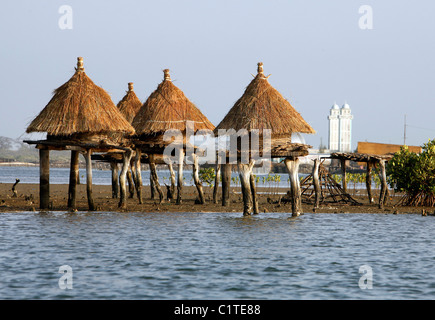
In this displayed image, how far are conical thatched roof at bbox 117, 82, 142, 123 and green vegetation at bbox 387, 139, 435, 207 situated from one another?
13866 millimetres

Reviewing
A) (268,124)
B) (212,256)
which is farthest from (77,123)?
(212,256)

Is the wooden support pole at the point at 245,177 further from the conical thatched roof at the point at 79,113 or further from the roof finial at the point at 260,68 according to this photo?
the conical thatched roof at the point at 79,113

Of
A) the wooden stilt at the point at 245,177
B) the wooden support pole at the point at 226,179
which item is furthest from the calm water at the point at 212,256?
the wooden support pole at the point at 226,179

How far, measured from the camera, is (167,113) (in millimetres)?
30719

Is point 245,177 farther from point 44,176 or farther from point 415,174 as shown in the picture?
point 415,174

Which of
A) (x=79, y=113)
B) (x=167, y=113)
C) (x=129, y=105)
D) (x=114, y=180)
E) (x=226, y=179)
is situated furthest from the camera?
(x=114, y=180)

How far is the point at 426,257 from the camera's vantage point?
18234mm

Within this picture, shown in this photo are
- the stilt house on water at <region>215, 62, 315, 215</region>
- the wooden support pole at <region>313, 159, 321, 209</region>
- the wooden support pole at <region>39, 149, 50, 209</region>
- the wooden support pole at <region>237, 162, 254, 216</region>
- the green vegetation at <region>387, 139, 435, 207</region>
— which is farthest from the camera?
the green vegetation at <region>387, 139, 435, 207</region>

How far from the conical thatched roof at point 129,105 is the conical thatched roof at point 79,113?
9.38 meters

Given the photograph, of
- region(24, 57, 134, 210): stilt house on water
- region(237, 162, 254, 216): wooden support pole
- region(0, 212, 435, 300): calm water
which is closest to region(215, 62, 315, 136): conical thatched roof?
region(237, 162, 254, 216): wooden support pole

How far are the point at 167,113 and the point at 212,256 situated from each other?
13.9 m

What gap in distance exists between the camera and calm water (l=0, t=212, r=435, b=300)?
1373 centimetres

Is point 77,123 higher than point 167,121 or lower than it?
lower

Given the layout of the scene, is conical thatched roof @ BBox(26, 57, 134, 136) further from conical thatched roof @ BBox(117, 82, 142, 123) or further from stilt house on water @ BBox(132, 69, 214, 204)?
conical thatched roof @ BBox(117, 82, 142, 123)
